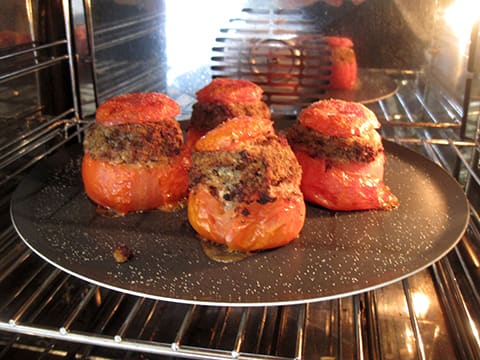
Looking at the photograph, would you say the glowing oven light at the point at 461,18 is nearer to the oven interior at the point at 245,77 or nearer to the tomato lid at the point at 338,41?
the oven interior at the point at 245,77

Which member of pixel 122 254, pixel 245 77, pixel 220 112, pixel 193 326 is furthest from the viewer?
pixel 245 77

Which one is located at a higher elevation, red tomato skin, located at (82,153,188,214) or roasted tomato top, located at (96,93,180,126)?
roasted tomato top, located at (96,93,180,126)

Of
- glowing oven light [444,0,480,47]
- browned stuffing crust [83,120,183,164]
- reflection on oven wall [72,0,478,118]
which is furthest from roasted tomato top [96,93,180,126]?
glowing oven light [444,0,480,47]

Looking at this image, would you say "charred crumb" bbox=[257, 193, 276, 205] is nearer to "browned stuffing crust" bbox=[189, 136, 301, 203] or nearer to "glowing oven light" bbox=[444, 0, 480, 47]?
"browned stuffing crust" bbox=[189, 136, 301, 203]

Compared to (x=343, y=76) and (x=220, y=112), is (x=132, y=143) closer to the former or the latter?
(x=220, y=112)

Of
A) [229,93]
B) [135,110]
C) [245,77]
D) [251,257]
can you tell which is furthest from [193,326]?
[245,77]

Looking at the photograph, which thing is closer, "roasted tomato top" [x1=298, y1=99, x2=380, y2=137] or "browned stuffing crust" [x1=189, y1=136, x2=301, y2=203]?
"browned stuffing crust" [x1=189, y1=136, x2=301, y2=203]

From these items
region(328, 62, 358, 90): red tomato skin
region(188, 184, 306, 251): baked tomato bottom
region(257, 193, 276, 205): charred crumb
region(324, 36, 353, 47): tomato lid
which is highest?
region(324, 36, 353, 47): tomato lid
